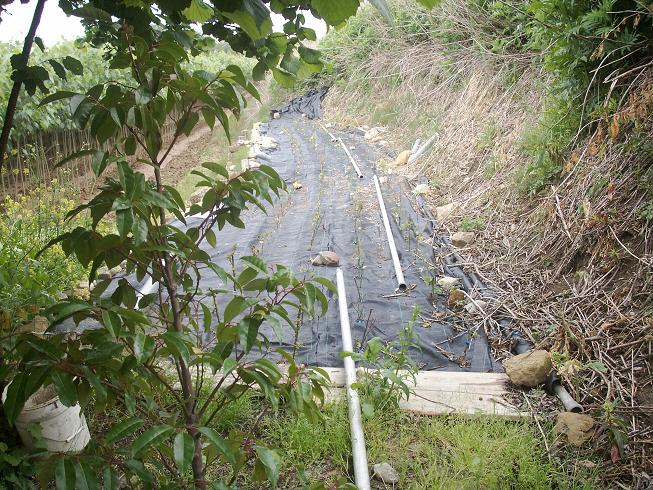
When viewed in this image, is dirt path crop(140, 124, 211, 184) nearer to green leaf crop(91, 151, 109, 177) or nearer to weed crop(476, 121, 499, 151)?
weed crop(476, 121, 499, 151)

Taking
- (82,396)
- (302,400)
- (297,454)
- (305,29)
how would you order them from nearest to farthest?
(82,396) < (302,400) < (305,29) < (297,454)

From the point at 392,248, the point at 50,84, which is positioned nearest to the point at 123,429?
the point at 392,248

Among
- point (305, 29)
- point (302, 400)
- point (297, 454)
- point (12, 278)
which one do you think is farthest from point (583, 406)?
point (12, 278)

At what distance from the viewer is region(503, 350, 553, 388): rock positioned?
2744 mm

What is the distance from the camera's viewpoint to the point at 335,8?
0.72m

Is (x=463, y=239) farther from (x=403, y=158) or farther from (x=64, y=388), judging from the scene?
(x=64, y=388)

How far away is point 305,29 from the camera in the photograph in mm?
1585

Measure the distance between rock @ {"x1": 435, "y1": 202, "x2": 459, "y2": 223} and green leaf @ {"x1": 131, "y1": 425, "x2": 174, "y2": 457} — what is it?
4.63 metres

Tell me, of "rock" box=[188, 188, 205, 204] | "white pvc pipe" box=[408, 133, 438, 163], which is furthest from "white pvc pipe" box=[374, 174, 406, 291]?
"rock" box=[188, 188, 205, 204]

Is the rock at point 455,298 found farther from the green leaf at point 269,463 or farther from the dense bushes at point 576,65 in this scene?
the green leaf at point 269,463

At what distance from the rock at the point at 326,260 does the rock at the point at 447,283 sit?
35.6 inches

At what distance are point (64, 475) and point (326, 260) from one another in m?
3.47

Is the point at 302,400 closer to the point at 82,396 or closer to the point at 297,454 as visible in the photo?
the point at 82,396

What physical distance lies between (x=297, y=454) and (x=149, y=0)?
192cm
